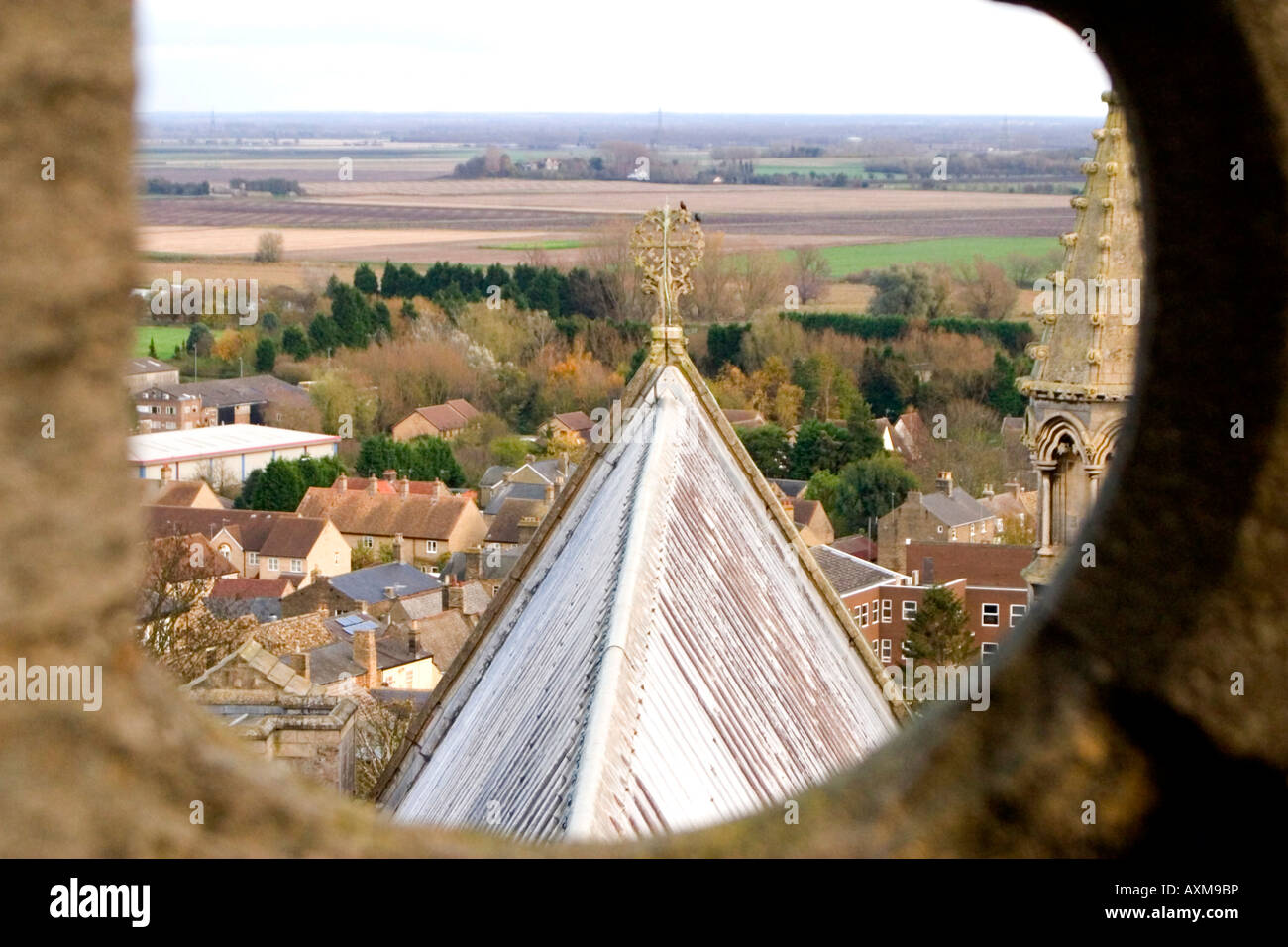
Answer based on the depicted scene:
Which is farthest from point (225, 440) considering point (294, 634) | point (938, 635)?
point (938, 635)

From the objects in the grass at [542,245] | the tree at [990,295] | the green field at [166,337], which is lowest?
the green field at [166,337]

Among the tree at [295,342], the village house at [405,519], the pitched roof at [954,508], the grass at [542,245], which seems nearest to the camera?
the pitched roof at [954,508]

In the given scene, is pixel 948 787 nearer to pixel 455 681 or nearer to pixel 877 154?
pixel 455 681

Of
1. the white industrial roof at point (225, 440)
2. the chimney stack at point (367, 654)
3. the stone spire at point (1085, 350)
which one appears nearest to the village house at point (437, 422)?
the white industrial roof at point (225, 440)

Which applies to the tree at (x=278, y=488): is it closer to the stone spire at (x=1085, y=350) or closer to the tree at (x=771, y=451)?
the tree at (x=771, y=451)

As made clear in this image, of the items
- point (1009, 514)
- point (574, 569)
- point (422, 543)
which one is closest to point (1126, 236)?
point (574, 569)

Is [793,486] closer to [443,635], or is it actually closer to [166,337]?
[443,635]

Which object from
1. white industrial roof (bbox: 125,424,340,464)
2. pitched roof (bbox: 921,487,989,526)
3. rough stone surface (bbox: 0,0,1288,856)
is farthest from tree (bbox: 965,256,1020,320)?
rough stone surface (bbox: 0,0,1288,856)
